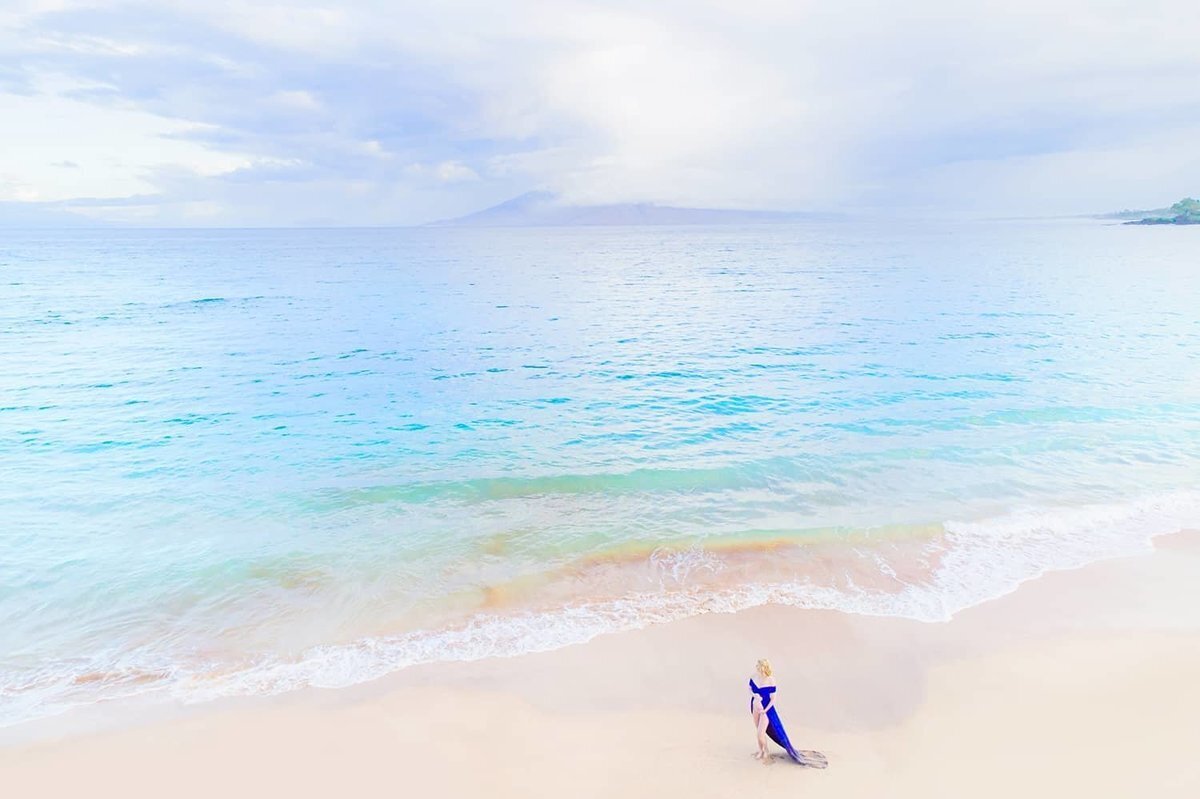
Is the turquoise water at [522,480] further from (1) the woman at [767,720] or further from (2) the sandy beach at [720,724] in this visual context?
(1) the woman at [767,720]

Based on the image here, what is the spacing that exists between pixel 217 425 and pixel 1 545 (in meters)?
8.97

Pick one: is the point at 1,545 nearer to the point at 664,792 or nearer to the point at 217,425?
the point at 217,425

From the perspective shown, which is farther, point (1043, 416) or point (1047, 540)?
point (1043, 416)

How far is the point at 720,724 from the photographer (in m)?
9.45

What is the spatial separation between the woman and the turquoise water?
3.83m

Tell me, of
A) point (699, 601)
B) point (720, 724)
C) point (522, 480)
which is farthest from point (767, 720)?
point (522, 480)

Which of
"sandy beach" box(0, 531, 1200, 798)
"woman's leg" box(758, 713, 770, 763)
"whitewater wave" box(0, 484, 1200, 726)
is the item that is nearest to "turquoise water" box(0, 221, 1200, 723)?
"whitewater wave" box(0, 484, 1200, 726)

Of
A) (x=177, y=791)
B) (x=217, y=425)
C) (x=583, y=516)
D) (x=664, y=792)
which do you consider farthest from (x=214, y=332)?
(x=664, y=792)

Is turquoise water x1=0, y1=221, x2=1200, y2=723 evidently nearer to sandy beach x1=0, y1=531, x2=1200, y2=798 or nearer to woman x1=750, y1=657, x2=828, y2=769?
sandy beach x1=0, y1=531, x2=1200, y2=798

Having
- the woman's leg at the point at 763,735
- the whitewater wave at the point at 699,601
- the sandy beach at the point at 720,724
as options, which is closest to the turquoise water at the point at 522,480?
the whitewater wave at the point at 699,601

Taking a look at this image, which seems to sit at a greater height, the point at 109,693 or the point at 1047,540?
the point at 109,693

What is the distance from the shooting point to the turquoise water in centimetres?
1228

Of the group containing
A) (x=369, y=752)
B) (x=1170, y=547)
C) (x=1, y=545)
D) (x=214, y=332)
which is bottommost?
(x=1170, y=547)

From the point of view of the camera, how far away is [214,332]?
42.1 metres
